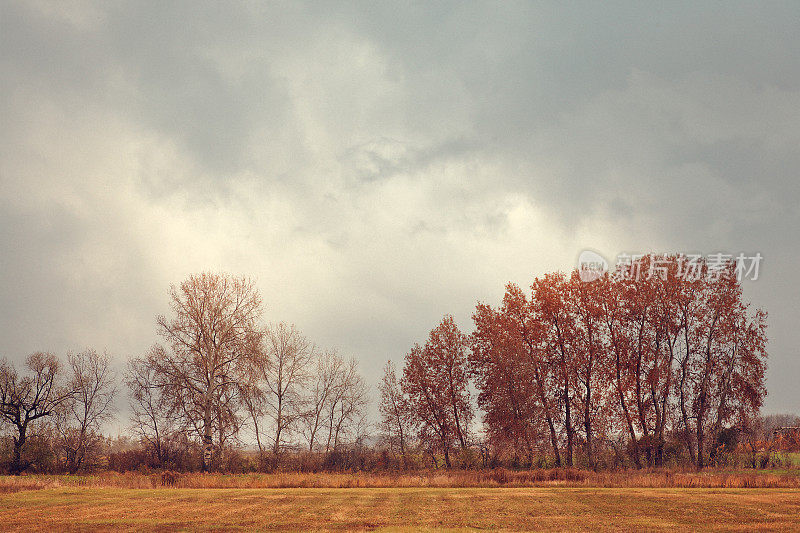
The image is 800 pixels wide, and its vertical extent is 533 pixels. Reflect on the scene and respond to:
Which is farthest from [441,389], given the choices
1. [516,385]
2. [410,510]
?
[410,510]

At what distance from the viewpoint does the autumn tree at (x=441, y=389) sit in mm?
48781

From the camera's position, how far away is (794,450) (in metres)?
44.6

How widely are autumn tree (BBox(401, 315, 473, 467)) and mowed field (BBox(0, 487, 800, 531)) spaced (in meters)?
17.7

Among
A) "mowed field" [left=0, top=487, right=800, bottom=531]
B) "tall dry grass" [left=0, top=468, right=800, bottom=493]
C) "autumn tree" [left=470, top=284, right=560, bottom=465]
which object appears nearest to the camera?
"mowed field" [left=0, top=487, right=800, bottom=531]

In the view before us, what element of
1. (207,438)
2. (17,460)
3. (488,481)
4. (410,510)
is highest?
(207,438)

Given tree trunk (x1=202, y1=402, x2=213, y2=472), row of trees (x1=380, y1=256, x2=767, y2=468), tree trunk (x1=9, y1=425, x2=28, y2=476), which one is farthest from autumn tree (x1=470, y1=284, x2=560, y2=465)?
tree trunk (x1=9, y1=425, x2=28, y2=476)

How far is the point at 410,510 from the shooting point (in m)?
22.5

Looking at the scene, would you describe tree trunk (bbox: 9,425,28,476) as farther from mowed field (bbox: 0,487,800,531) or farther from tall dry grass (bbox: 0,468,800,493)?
mowed field (bbox: 0,487,800,531)

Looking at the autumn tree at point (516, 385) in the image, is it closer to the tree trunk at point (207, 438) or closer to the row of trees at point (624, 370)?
the row of trees at point (624, 370)

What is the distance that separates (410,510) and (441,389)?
1090 inches

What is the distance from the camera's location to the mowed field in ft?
61.7

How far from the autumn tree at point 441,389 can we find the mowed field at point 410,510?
1774 centimetres

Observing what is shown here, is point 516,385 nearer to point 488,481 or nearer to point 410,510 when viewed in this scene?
point 488,481

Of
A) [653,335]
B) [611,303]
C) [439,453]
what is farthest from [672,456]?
[439,453]
